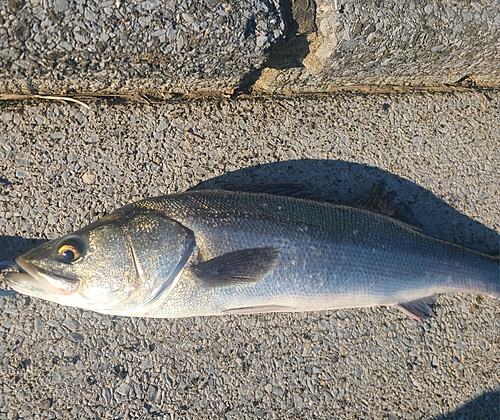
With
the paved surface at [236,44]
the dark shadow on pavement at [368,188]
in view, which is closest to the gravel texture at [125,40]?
the paved surface at [236,44]

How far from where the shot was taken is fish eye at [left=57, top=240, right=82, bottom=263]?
2156mm

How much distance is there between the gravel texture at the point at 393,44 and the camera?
2.62m

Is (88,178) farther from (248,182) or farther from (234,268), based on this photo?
(234,268)

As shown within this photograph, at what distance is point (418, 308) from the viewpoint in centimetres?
277

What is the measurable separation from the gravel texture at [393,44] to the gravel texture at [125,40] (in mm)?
395

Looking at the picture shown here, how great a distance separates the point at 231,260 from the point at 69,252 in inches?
33.8

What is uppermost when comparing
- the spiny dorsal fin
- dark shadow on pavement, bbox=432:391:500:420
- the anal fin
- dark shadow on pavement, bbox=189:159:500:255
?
dark shadow on pavement, bbox=189:159:500:255

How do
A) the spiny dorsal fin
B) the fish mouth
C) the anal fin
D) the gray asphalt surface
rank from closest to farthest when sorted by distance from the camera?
the fish mouth, the spiny dorsal fin, the gray asphalt surface, the anal fin

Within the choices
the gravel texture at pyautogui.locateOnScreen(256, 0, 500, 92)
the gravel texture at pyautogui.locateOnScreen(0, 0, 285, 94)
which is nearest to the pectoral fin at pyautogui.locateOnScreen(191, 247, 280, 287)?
the gravel texture at pyautogui.locateOnScreen(0, 0, 285, 94)

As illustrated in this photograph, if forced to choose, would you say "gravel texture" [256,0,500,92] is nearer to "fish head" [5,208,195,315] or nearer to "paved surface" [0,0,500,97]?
"paved surface" [0,0,500,97]

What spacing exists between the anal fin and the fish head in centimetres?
150

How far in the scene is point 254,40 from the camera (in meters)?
2.40

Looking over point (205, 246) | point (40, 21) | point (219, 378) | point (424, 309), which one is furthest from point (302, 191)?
point (40, 21)

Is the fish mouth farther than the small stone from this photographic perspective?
No
